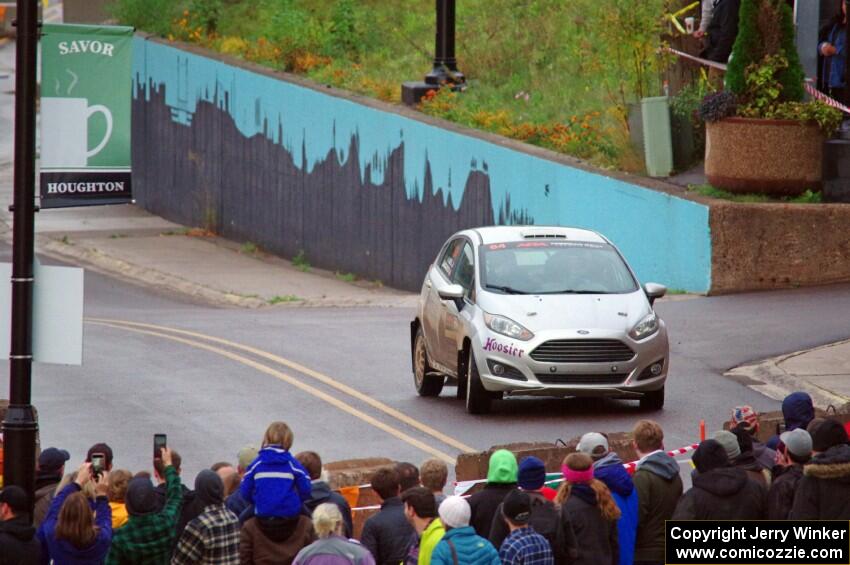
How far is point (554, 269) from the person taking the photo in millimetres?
17766

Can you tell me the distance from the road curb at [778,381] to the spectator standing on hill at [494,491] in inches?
327

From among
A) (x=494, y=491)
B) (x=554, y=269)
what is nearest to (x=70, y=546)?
(x=494, y=491)

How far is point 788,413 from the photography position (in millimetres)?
11453

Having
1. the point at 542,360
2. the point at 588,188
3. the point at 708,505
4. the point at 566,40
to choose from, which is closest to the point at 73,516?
the point at 708,505

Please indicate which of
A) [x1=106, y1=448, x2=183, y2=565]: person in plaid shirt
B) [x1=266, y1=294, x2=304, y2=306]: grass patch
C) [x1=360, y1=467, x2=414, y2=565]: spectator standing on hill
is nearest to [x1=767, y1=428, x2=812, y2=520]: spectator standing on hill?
[x1=360, y1=467, x2=414, y2=565]: spectator standing on hill

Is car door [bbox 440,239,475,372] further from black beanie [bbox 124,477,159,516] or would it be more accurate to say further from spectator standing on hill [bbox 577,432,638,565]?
black beanie [bbox 124,477,159,516]

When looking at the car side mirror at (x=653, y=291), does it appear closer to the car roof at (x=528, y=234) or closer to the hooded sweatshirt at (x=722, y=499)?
the car roof at (x=528, y=234)

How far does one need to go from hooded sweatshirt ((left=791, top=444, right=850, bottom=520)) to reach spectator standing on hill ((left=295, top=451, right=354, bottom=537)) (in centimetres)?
248

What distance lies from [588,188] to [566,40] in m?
9.12

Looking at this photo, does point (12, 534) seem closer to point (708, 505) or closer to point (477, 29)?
point (708, 505)

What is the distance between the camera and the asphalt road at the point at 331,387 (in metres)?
16.3

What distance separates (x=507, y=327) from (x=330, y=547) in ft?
28.0

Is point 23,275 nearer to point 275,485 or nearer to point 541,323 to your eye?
point 275,485

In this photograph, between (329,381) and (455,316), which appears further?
(329,381)
